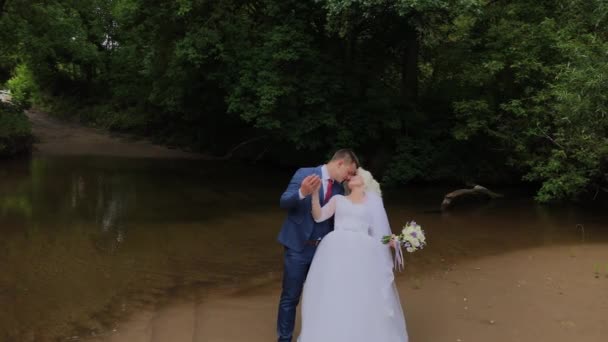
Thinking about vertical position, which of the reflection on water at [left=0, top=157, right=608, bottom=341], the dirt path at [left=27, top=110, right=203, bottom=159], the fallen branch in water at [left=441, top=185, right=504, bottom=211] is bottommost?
the reflection on water at [left=0, top=157, right=608, bottom=341]

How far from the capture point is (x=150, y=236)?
11.7 meters

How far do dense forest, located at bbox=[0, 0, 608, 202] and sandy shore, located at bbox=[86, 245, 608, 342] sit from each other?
4269 millimetres

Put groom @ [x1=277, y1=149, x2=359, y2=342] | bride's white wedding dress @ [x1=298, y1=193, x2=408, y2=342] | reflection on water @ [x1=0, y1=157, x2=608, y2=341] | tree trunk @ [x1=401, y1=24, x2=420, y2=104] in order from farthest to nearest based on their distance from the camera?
tree trunk @ [x1=401, y1=24, x2=420, y2=104] → reflection on water @ [x1=0, y1=157, x2=608, y2=341] → groom @ [x1=277, y1=149, x2=359, y2=342] → bride's white wedding dress @ [x1=298, y1=193, x2=408, y2=342]

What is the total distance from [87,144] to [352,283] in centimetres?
3140

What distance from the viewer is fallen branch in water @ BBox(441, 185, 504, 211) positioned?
15219 mm

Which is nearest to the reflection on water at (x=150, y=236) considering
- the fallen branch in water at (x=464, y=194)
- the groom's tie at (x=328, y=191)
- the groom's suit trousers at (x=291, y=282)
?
the fallen branch in water at (x=464, y=194)

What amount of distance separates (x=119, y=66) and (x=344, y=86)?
22783 mm

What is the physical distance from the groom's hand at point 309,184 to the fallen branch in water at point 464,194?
11.2 meters

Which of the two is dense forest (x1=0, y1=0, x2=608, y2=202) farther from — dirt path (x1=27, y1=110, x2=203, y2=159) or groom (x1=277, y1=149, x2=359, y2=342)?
groom (x1=277, y1=149, x2=359, y2=342)

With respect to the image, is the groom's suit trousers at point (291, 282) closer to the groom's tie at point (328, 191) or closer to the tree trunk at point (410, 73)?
the groom's tie at point (328, 191)

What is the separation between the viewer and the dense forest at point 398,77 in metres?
14.6

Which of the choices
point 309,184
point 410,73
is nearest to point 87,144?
point 410,73

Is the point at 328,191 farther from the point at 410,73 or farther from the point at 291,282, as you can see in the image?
the point at 410,73

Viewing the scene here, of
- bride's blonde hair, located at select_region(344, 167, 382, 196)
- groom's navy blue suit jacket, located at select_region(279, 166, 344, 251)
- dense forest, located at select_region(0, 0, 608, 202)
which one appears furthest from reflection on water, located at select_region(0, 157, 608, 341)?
bride's blonde hair, located at select_region(344, 167, 382, 196)
